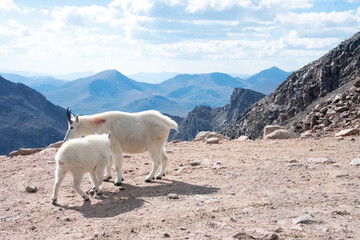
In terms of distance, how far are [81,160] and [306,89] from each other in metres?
84.6

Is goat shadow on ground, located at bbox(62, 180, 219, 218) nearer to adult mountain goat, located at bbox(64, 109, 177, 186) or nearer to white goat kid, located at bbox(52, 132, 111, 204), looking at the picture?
white goat kid, located at bbox(52, 132, 111, 204)

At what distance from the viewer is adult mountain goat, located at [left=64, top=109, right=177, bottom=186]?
11.4m

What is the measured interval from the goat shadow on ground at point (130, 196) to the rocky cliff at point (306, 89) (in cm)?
5983

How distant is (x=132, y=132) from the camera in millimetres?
11383

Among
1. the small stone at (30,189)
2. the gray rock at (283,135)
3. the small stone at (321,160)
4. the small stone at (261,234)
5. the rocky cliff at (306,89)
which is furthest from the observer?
the rocky cliff at (306,89)

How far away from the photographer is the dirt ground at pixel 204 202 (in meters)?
6.82

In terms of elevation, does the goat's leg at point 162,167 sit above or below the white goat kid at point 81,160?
below

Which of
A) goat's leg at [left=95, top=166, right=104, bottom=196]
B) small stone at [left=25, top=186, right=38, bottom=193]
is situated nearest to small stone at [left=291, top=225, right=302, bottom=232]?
goat's leg at [left=95, top=166, right=104, bottom=196]

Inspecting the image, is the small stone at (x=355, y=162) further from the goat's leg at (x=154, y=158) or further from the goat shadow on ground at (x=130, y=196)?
the goat's leg at (x=154, y=158)

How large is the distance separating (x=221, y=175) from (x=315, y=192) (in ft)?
10.1

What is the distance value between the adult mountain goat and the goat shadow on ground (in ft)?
2.84

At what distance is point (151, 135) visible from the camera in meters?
11.4

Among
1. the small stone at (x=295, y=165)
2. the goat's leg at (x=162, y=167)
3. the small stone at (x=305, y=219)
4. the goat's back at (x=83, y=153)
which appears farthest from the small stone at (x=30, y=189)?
the small stone at (x=295, y=165)

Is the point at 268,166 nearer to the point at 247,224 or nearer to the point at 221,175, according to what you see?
the point at 221,175
